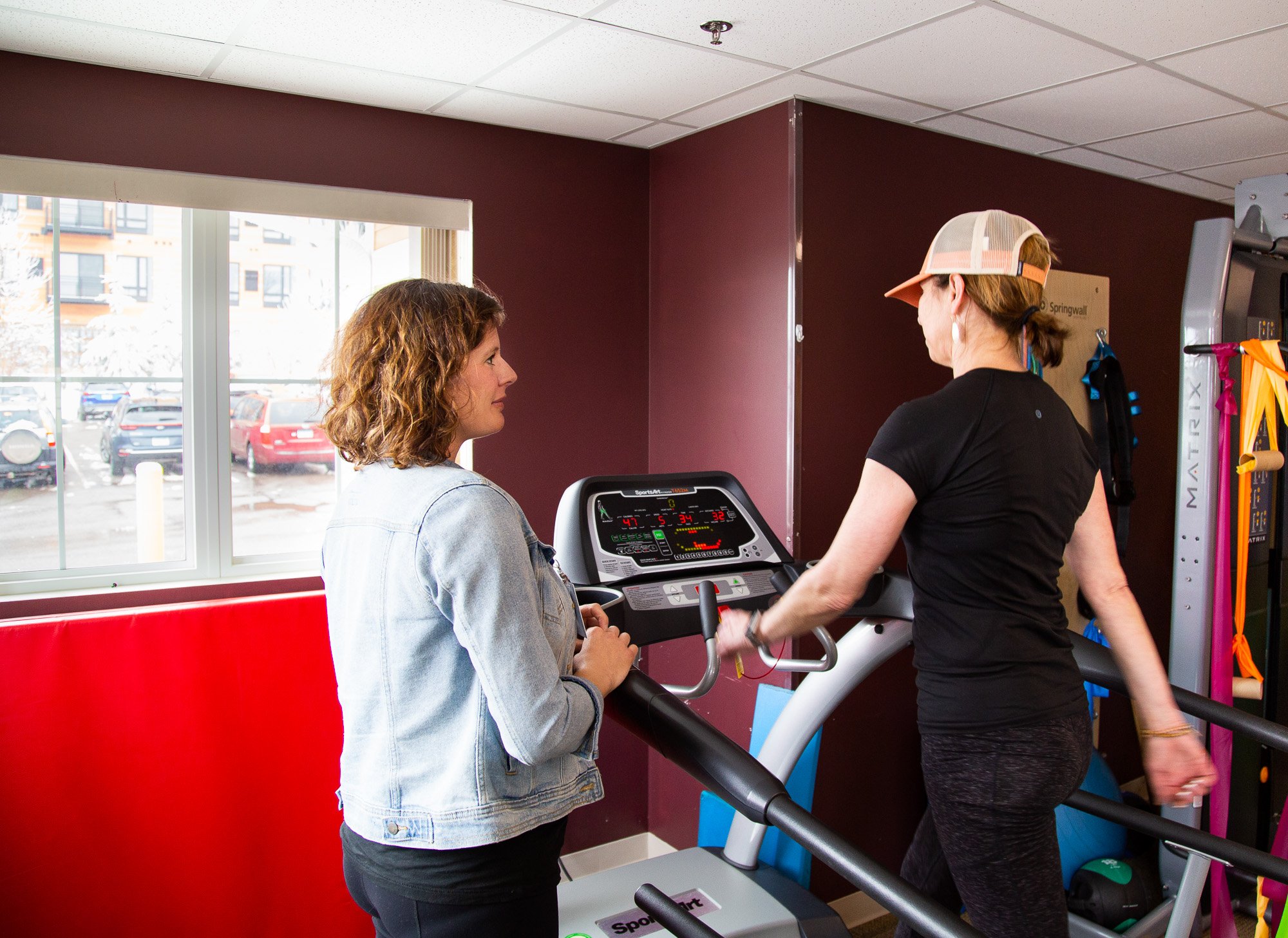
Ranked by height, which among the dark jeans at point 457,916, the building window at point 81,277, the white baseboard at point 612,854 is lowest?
the white baseboard at point 612,854

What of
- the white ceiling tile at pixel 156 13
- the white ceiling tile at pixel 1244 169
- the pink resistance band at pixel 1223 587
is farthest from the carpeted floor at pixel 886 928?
the white ceiling tile at pixel 156 13

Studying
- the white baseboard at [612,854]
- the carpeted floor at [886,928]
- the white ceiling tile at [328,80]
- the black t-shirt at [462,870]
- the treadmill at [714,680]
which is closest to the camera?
the black t-shirt at [462,870]

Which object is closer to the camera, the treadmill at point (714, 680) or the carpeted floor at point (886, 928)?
the treadmill at point (714, 680)

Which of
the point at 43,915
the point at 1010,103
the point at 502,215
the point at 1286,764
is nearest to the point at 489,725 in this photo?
the point at 43,915

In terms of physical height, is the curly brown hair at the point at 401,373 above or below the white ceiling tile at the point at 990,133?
below

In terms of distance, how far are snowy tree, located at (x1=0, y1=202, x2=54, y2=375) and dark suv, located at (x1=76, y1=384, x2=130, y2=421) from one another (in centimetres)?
12

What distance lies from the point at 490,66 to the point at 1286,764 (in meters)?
3.39

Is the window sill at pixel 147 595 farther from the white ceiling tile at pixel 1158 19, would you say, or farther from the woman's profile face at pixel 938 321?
the white ceiling tile at pixel 1158 19

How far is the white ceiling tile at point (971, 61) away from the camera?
7.33 ft

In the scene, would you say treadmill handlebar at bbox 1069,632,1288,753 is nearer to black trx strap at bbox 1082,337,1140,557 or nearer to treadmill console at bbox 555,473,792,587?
treadmill console at bbox 555,473,792,587

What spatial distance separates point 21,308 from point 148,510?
2.15ft

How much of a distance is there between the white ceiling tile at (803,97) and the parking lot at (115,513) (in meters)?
1.74

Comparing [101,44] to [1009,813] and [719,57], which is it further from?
[1009,813]

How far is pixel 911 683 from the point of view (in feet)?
10.4
